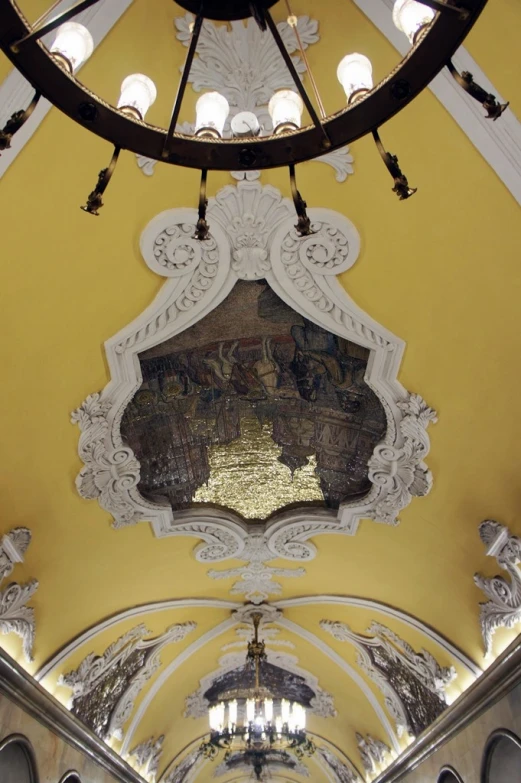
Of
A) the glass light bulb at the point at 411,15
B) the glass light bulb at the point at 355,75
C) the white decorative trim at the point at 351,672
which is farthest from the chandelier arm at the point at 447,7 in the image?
the white decorative trim at the point at 351,672

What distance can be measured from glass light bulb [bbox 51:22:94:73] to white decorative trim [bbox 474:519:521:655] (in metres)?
5.44

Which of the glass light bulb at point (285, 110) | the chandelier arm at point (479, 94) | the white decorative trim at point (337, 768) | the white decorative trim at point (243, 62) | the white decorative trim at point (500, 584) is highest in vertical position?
the white decorative trim at point (337, 768)

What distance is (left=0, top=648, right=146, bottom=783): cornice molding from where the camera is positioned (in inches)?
256

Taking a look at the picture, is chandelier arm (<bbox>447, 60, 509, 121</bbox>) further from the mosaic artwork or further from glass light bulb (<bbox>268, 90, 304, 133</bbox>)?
the mosaic artwork

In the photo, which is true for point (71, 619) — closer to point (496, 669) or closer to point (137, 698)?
point (137, 698)

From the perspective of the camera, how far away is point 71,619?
7.65m

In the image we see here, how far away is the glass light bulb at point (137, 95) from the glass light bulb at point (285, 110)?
0.58m

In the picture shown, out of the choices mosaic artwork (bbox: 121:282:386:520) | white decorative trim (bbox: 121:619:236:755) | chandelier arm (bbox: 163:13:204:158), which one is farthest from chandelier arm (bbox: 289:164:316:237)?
white decorative trim (bbox: 121:619:236:755)

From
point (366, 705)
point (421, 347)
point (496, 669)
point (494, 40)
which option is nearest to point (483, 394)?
point (421, 347)

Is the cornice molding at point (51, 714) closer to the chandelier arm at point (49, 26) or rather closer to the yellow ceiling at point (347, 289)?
the yellow ceiling at point (347, 289)

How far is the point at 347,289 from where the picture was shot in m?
5.09

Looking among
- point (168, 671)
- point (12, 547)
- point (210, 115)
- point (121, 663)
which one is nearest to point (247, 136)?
point (210, 115)

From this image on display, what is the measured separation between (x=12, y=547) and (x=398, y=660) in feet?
21.5

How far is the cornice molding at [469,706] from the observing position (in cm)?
634
